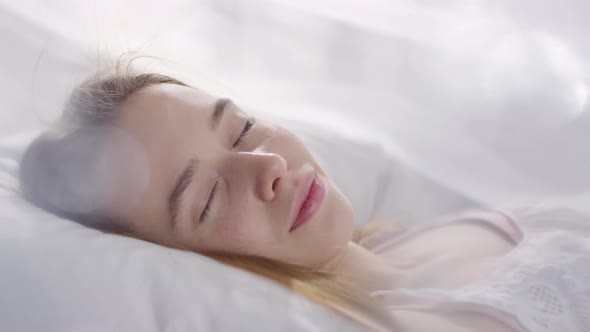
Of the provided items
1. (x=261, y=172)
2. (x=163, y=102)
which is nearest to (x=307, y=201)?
Result: (x=261, y=172)

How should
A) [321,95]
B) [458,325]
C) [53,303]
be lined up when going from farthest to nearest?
[321,95], [458,325], [53,303]

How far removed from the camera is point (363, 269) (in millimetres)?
958

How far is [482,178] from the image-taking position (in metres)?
0.98

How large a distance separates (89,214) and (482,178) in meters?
0.57

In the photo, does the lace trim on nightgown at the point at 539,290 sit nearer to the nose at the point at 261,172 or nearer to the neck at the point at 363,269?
the neck at the point at 363,269

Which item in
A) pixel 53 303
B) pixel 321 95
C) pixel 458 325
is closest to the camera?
pixel 53 303

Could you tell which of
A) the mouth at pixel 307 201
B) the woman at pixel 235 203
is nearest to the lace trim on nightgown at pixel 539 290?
the woman at pixel 235 203

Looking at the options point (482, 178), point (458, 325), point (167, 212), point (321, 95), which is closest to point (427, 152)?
point (482, 178)

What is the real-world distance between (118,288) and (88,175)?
0.18 meters

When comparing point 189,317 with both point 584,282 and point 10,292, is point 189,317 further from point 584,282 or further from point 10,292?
point 584,282

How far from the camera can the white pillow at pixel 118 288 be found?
2.17ft

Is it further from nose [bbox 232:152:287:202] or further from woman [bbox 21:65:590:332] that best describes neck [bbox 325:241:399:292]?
nose [bbox 232:152:287:202]

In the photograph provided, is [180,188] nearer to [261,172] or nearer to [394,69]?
[261,172]

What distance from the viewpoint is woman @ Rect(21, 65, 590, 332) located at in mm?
807
